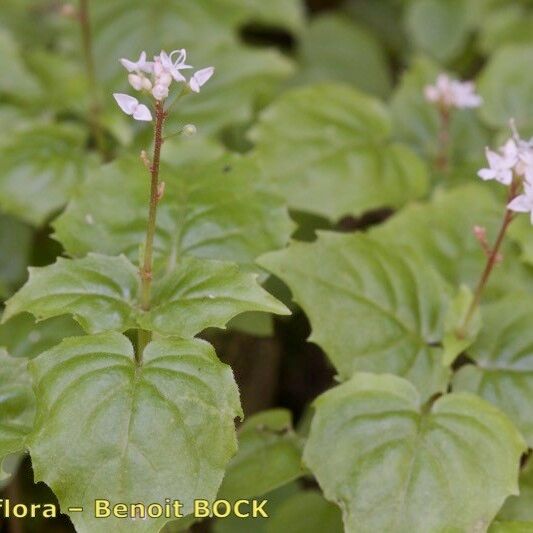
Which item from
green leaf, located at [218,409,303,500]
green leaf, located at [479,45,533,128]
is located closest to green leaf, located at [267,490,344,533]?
green leaf, located at [218,409,303,500]

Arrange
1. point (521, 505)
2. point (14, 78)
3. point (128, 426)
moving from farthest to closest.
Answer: point (14, 78) < point (521, 505) < point (128, 426)

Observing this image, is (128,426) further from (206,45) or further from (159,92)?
(206,45)

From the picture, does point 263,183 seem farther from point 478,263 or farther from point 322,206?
point 478,263

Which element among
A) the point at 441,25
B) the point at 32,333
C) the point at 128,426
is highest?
the point at 441,25

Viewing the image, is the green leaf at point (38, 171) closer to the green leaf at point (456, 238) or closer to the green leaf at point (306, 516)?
the green leaf at point (456, 238)

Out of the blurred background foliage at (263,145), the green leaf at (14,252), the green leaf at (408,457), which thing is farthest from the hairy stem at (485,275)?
the green leaf at (14,252)

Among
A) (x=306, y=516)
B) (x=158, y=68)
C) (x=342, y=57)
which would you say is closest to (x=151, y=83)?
(x=158, y=68)
